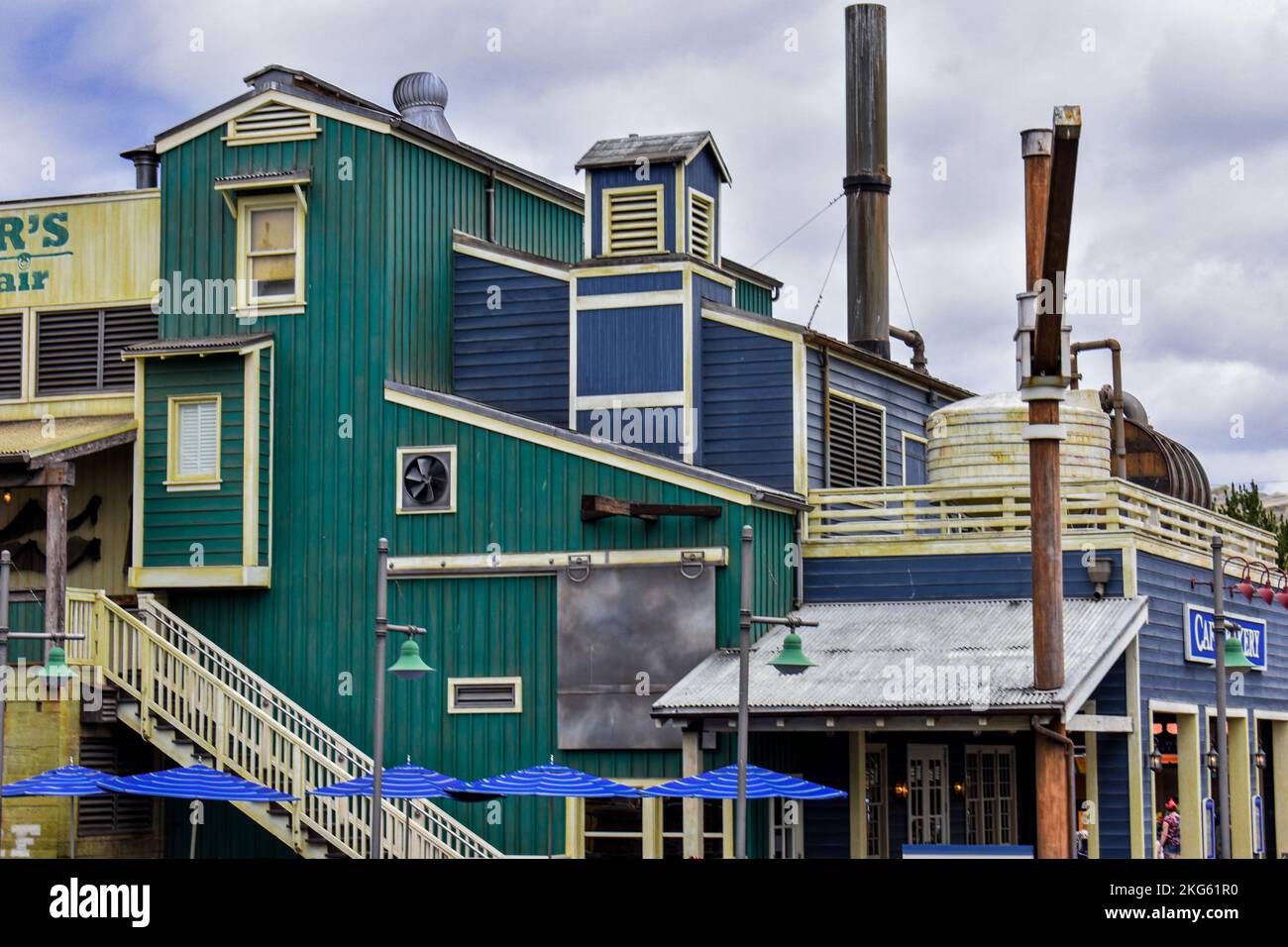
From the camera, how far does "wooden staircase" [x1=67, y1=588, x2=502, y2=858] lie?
26.2 metres

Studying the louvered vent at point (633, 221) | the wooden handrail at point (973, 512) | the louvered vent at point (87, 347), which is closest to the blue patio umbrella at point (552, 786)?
the wooden handrail at point (973, 512)

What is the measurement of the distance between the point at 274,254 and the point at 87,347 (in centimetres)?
412

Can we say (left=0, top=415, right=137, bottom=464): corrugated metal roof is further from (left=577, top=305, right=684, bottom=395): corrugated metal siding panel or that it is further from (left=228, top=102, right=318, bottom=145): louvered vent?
(left=577, top=305, right=684, bottom=395): corrugated metal siding panel

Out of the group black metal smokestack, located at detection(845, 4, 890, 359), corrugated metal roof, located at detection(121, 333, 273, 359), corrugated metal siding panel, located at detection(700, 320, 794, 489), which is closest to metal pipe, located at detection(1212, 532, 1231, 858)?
corrugated metal siding panel, located at detection(700, 320, 794, 489)

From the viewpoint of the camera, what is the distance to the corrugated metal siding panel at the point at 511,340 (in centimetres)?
3130

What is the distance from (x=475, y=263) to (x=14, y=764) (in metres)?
10.9

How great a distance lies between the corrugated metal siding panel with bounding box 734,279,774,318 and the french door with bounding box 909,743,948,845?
29.6 ft

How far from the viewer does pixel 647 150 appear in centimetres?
3111

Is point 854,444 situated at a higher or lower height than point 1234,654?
higher

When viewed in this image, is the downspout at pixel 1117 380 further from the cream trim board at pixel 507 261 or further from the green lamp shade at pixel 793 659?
the green lamp shade at pixel 793 659

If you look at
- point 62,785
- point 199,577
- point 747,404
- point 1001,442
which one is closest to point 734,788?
point 62,785

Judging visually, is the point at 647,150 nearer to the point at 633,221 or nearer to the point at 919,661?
the point at 633,221

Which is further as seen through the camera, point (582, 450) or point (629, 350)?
point (629, 350)

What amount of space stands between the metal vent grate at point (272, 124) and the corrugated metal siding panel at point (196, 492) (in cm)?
388
